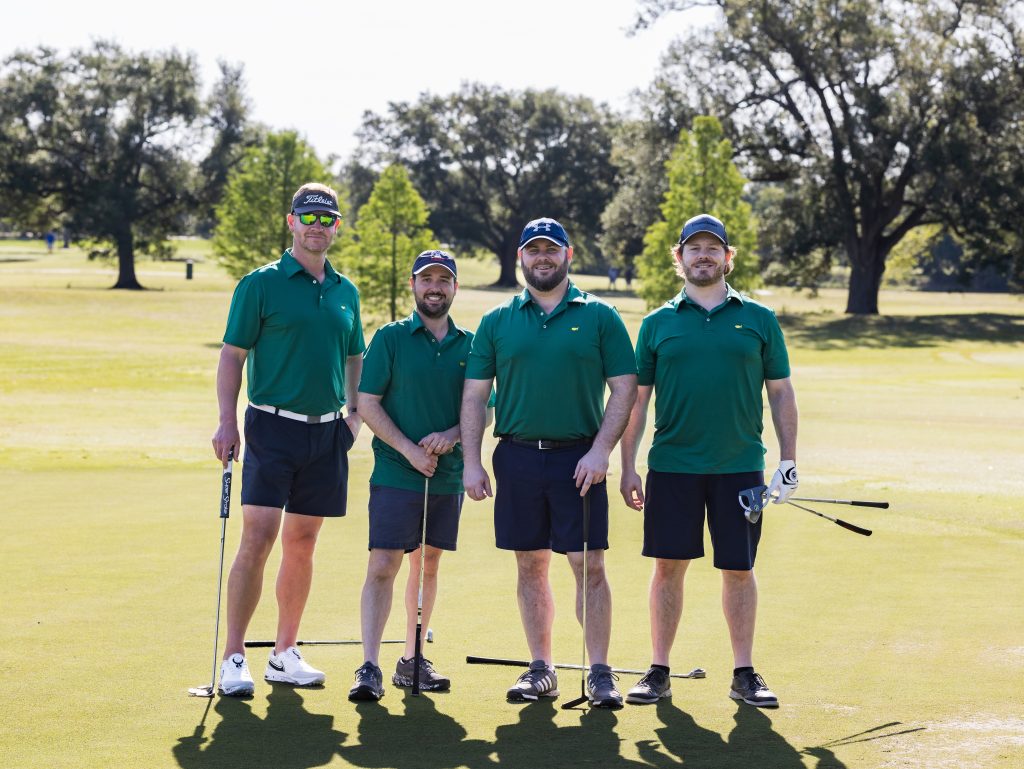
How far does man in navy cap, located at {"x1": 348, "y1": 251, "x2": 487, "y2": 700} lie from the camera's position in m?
6.01

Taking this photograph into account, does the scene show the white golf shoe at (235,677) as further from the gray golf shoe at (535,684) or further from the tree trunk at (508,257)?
the tree trunk at (508,257)

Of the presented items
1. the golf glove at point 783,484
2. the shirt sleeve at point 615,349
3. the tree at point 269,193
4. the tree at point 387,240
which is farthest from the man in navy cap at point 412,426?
the tree at point 269,193

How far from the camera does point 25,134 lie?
66.9 meters

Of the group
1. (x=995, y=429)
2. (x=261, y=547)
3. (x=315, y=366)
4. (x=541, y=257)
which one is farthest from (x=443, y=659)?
(x=995, y=429)

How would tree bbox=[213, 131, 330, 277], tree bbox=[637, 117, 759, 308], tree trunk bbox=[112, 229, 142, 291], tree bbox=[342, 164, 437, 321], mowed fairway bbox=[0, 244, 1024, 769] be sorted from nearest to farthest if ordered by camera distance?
1. mowed fairway bbox=[0, 244, 1024, 769]
2. tree bbox=[637, 117, 759, 308]
3. tree bbox=[342, 164, 437, 321]
4. tree bbox=[213, 131, 330, 277]
5. tree trunk bbox=[112, 229, 142, 291]

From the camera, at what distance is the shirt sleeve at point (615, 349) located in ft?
19.1

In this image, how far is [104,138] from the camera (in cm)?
6731

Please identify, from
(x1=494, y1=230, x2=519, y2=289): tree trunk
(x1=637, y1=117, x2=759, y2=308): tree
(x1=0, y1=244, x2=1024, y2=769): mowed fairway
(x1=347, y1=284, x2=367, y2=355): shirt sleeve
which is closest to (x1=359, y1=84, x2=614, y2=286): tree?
(x1=494, y1=230, x2=519, y2=289): tree trunk

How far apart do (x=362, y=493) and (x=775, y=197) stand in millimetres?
53568

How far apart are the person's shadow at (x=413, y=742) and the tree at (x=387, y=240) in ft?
120

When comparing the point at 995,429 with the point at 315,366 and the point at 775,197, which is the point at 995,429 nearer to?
the point at 315,366

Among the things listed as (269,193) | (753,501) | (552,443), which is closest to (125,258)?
(269,193)

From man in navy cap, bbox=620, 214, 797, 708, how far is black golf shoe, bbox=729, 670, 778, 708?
0.16m

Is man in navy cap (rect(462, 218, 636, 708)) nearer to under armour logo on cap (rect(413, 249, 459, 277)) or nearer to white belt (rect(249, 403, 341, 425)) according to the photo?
under armour logo on cap (rect(413, 249, 459, 277))
